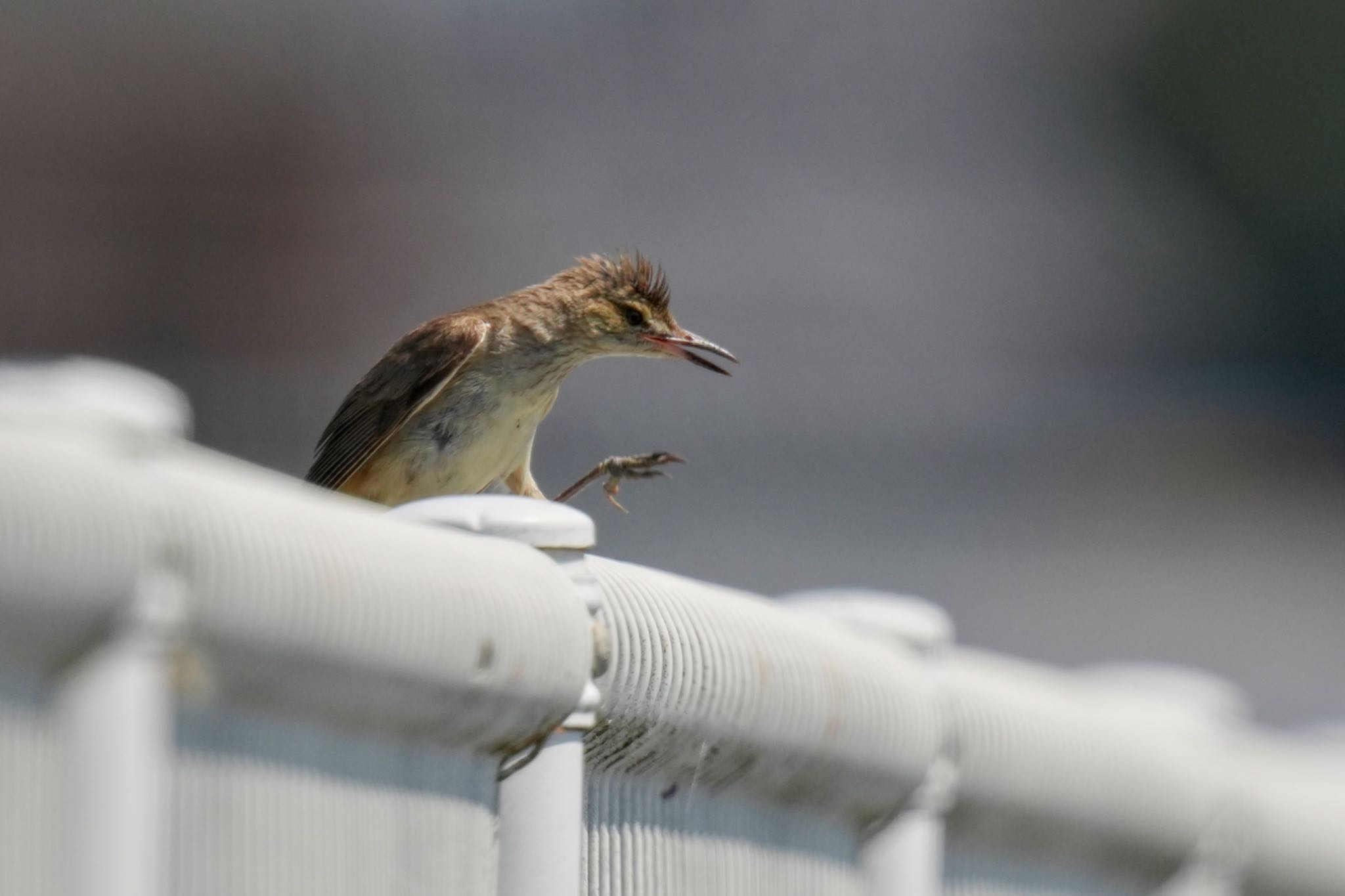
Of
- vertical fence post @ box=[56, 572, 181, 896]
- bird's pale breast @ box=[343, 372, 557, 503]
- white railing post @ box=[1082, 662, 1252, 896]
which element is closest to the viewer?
vertical fence post @ box=[56, 572, 181, 896]

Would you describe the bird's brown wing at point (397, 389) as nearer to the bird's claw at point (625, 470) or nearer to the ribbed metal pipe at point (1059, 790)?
the bird's claw at point (625, 470)

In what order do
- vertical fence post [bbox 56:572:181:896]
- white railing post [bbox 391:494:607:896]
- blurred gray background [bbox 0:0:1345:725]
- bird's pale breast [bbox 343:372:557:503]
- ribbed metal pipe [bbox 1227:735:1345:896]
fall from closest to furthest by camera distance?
vertical fence post [bbox 56:572:181:896]
white railing post [bbox 391:494:607:896]
ribbed metal pipe [bbox 1227:735:1345:896]
bird's pale breast [bbox 343:372:557:503]
blurred gray background [bbox 0:0:1345:725]

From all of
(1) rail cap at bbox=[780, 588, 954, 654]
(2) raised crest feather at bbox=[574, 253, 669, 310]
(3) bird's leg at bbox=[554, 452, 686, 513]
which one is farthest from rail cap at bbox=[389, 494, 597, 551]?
(2) raised crest feather at bbox=[574, 253, 669, 310]

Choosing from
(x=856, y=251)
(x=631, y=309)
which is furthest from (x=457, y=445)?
(x=856, y=251)

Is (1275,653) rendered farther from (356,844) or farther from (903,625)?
(356,844)

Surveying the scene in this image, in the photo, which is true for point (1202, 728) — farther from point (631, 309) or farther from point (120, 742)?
point (120, 742)

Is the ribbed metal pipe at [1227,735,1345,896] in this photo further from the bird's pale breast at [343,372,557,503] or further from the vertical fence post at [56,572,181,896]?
the vertical fence post at [56,572,181,896]

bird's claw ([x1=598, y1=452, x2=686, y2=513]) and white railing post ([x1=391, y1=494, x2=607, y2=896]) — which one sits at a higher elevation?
bird's claw ([x1=598, y1=452, x2=686, y2=513])
